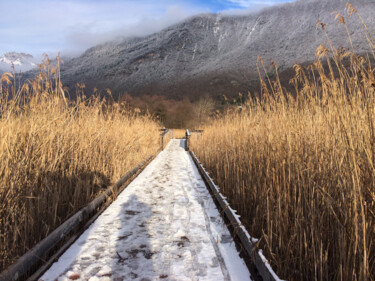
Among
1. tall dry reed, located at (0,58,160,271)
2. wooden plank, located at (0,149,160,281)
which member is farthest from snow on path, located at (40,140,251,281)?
tall dry reed, located at (0,58,160,271)

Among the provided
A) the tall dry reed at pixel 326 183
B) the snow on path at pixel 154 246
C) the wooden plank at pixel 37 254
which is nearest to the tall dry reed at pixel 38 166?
the wooden plank at pixel 37 254

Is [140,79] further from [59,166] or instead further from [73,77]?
[59,166]

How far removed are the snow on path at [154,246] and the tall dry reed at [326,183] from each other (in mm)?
439

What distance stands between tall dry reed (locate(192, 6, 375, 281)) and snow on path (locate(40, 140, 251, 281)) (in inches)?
17.3

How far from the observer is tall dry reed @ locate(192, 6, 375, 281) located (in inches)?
62.0

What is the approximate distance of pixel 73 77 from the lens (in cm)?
6775

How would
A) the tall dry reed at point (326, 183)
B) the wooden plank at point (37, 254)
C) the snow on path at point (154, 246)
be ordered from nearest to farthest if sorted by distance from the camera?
1. the tall dry reed at point (326, 183)
2. the wooden plank at point (37, 254)
3. the snow on path at point (154, 246)

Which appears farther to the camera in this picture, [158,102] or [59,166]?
[158,102]

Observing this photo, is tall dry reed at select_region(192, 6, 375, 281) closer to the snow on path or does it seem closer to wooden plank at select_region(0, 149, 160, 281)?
the snow on path

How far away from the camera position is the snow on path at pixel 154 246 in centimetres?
206

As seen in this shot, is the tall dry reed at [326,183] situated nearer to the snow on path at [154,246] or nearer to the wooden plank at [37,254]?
the snow on path at [154,246]

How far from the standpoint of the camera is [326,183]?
2.12 meters

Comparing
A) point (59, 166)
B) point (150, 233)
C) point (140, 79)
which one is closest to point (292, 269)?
point (150, 233)

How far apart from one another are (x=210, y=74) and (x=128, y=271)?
6207 centimetres
